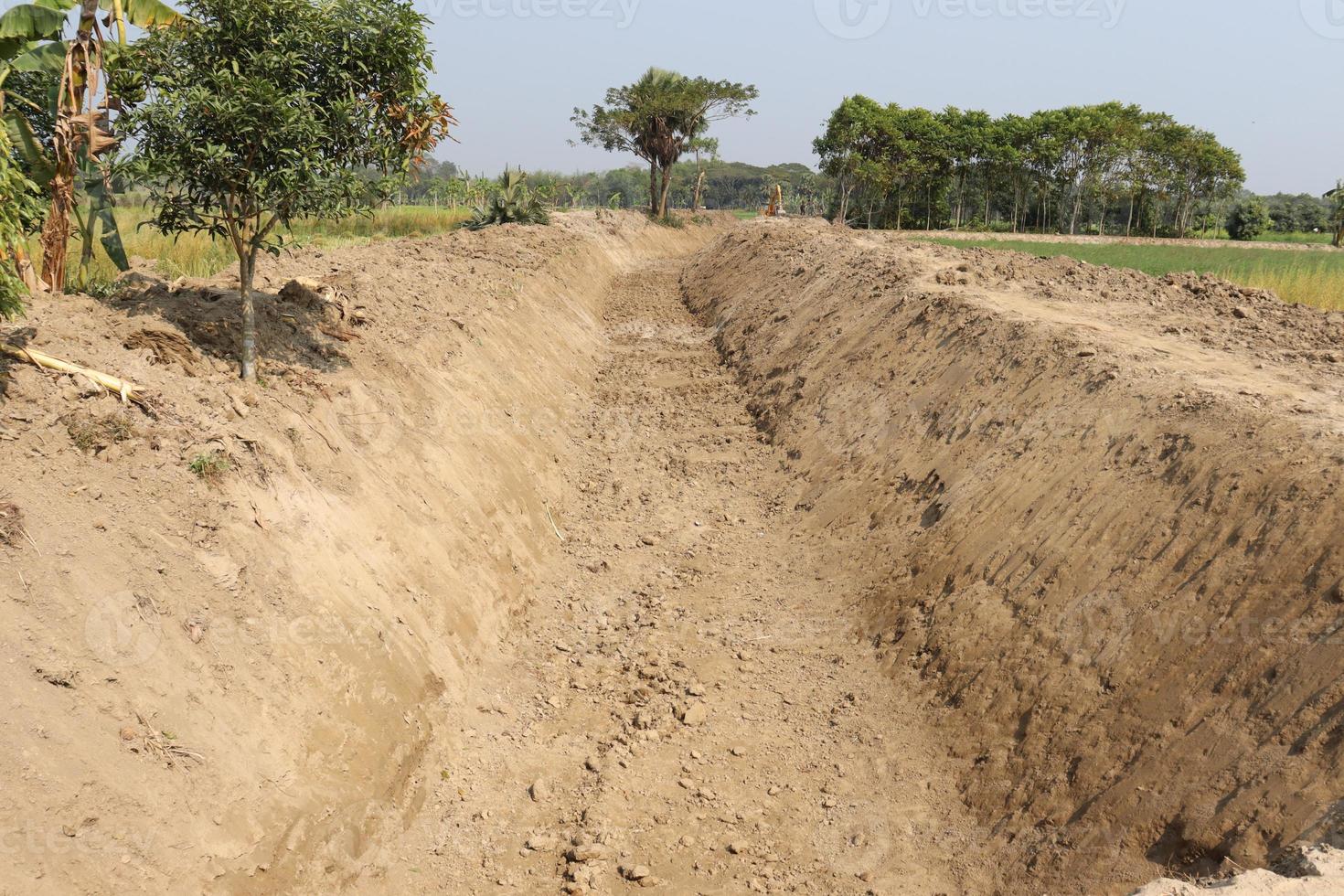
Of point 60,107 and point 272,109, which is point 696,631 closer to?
point 272,109

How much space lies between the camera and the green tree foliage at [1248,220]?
54.2 metres

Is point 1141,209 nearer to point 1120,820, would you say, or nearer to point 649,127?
point 649,127

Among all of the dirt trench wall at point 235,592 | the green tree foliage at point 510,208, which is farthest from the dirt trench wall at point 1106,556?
the green tree foliage at point 510,208

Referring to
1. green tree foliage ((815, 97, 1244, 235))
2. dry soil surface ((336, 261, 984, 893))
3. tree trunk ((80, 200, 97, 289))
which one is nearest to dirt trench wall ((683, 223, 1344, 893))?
dry soil surface ((336, 261, 984, 893))

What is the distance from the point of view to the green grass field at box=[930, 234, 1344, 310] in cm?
1408

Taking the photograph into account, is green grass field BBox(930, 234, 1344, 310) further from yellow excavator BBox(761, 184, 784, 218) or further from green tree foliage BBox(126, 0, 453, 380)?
green tree foliage BBox(126, 0, 453, 380)

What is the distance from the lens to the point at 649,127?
42.8 m

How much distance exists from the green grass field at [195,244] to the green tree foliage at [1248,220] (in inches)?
1978

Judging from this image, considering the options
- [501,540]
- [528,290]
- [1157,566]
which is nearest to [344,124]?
[501,540]

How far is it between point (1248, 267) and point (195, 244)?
23.1 meters

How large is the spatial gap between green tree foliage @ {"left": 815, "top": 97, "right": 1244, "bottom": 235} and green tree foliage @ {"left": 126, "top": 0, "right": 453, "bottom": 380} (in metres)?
43.0

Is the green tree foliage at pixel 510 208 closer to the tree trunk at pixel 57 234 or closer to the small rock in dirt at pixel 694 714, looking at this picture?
the tree trunk at pixel 57 234

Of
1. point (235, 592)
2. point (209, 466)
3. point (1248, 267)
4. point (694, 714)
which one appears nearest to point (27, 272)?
point (209, 466)

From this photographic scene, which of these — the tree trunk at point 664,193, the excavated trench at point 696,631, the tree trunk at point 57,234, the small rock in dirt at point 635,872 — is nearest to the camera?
the excavated trench at point 696,631
